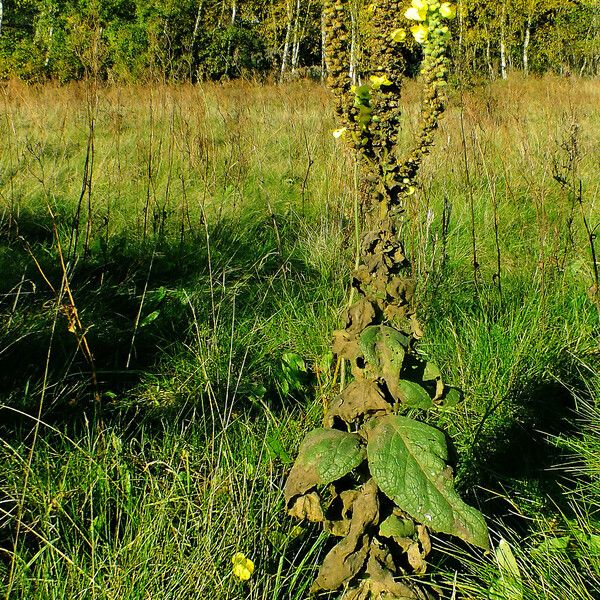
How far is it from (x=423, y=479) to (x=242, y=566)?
0.47 meters

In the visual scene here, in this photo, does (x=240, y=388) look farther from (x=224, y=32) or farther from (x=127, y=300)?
(x=224, y=32)

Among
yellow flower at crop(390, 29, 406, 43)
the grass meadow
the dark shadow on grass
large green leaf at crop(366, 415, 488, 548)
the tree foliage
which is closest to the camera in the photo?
large green leaf at crop(366, 415, 488, 548)

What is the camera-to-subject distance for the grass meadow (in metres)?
1.40

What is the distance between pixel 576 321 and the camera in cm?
252

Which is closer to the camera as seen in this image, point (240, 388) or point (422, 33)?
point (422, 33)

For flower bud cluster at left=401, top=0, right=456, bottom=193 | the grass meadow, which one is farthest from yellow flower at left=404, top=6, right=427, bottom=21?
the grass meadow

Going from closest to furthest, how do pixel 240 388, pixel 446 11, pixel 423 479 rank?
pixel 423 479
pixel 446 11
pixel 240 388

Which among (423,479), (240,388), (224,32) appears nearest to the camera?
(423,479)

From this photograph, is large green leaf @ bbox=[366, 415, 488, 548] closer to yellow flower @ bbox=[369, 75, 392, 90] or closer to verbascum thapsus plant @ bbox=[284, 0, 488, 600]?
verbascum thapsus plant @ bbox=[284, 0, 488, 600]

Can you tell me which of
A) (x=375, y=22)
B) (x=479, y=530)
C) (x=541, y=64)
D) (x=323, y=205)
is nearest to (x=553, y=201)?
(x=323, y=205)

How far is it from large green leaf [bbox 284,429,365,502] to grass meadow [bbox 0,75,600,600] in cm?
20

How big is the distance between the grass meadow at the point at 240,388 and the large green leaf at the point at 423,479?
0.12m

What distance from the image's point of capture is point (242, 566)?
130 cm

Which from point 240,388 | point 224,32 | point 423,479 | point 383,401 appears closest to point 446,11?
point 383,401
